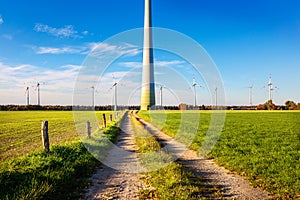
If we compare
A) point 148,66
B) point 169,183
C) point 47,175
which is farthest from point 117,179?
point 148,66

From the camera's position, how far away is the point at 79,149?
12078 millimetres

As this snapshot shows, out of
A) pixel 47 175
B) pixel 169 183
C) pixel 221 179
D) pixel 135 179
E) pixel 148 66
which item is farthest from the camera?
pixel 148 66

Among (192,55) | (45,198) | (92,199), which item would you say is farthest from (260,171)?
(192,55)

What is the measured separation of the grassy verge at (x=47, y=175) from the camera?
21.9 ft

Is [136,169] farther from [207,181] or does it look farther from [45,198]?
[45,198]

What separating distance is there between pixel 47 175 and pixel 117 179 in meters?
2.10

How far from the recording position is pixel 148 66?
251ft

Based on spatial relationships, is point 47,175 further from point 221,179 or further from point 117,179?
point 221,179

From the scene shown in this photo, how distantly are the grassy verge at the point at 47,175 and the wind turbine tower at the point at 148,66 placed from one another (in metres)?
64.8

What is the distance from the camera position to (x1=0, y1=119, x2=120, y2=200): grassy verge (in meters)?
6.68

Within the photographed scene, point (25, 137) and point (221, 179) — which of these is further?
point (25, 137)

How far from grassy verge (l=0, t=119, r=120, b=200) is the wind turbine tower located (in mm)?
64794

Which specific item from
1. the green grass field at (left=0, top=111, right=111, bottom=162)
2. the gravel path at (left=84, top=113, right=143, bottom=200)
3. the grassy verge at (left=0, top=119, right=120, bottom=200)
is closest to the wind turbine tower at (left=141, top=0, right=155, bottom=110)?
the green grass field at (left=0, top=111, right=111, bottom=162)

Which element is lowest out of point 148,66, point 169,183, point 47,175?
point 169,183
